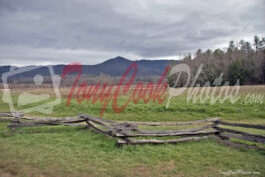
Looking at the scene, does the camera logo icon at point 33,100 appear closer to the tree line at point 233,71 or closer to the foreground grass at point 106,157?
the foreground grass at point 106,157

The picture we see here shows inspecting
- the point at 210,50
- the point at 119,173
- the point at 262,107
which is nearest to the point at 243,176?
the point at 119,173

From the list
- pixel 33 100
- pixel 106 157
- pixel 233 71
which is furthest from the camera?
pixel 233 71

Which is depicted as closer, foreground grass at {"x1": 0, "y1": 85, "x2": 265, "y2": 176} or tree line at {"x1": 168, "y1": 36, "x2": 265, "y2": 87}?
foreground grass at {"x1": 0, "y1": 85, "x2": 265, "y2": 176}

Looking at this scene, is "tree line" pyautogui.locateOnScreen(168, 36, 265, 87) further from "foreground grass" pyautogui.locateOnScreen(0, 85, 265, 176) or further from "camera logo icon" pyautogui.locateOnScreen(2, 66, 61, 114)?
"foreground grass" pyautogui.locateOnScreen(0, 85, 265, 176)

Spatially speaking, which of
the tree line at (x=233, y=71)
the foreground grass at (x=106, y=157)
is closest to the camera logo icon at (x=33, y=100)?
the foreground grass at (x=106, y=157)

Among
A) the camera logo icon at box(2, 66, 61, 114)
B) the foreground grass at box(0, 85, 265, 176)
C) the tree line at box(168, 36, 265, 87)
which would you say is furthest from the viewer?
A: the tree line at box(168, 36, 265, 87)

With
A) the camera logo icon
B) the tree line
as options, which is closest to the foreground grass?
the camera logo icon

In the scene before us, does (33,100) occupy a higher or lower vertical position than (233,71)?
lower

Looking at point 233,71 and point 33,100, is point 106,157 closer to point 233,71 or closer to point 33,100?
point 33,100

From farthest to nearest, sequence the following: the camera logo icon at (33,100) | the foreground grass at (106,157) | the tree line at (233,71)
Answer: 1. the tree line at (233,71)
2. the camera logo icon at (33,100)
3. the foreground grass at (106,157)

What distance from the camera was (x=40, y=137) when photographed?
8.70m

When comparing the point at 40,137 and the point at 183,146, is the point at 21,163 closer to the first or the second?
the point at 40,137

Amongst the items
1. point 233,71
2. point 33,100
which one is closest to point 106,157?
point 33,100

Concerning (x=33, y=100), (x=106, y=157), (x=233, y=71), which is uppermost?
(x=233, y=71)
